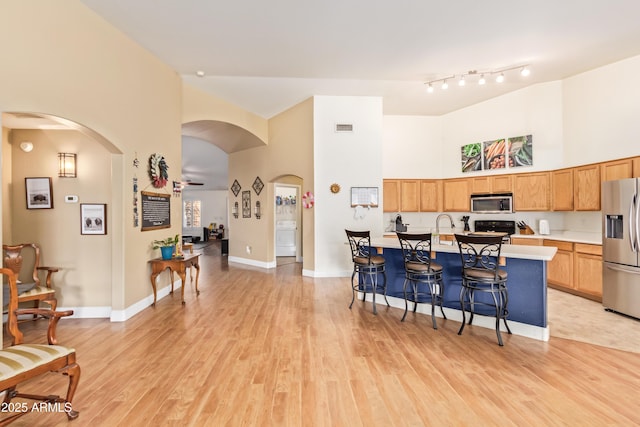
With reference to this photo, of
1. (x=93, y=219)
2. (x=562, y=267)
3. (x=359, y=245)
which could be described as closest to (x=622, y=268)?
(x=562, y=267)

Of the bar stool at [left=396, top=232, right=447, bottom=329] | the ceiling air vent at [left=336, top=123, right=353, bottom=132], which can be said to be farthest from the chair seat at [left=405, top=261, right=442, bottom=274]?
the ceiling air vent at [left=336, top=123, right=353, bottom=132]

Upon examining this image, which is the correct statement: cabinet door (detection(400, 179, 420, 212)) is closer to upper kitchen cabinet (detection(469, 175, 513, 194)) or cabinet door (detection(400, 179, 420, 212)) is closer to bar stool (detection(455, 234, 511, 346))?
upper kitchen cabinet (detection(469, 175, 513, 194))

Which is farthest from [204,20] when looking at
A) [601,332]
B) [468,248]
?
[601,332]

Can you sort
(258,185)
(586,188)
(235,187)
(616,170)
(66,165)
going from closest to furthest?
(66,165), (616,170), (586,188), (258,185), (235,187)

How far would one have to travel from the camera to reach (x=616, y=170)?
420 centimetres

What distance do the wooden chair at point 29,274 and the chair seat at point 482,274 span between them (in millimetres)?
4725

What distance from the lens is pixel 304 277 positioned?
237 inches

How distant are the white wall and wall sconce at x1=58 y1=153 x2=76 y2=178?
3790 mm

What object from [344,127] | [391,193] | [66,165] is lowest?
[391,193]

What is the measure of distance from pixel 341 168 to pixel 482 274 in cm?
356

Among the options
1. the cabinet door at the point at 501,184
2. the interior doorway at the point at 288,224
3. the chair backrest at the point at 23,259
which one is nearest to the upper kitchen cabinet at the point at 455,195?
the cabinet door at the point at 501,184

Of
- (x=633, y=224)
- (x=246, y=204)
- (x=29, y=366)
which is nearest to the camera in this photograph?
(x=29, y=366)

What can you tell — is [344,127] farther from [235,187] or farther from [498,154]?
[235,187]

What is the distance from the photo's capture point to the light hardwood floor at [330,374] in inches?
77.1
